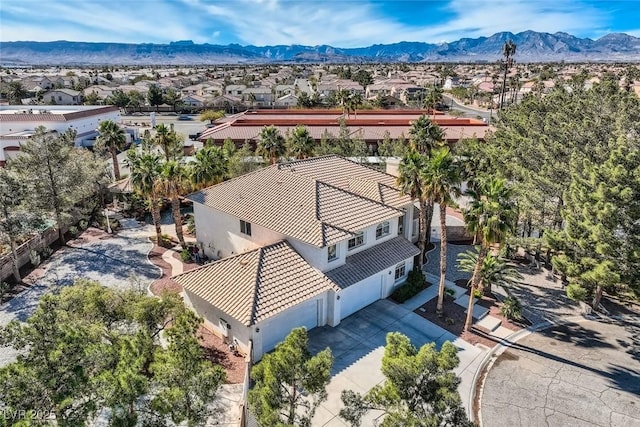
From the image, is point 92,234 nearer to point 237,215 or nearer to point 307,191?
point 237,215

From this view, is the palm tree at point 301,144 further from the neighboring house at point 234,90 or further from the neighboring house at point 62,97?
the neighboring house at point 62,97

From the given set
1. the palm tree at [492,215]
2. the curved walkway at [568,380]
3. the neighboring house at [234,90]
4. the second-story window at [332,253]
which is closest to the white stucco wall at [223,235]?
the second-story window at [332,253]

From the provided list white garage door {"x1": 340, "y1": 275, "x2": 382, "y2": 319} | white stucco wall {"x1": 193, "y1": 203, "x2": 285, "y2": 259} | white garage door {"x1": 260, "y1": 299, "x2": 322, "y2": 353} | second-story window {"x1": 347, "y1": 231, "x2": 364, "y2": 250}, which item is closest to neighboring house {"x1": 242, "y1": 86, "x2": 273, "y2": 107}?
white stucco wall {"x1": 193, "y1": 203, "x2": 285, "y2": 259}

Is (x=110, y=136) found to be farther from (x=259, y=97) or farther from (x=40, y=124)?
(x=259, y=97)

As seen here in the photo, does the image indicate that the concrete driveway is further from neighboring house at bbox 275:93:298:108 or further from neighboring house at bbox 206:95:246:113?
neighboring house at bbox 206:95:246:113

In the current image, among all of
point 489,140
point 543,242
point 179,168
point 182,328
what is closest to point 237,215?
point 179,168

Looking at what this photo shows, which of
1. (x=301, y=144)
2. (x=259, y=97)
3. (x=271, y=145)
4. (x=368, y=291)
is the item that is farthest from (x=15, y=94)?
(x=368, y=291)
